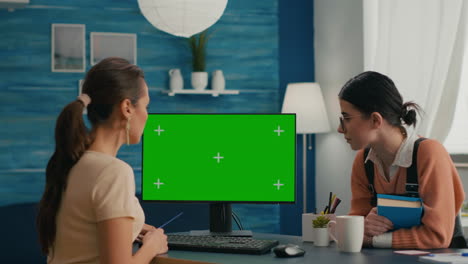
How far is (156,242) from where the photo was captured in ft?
6.47

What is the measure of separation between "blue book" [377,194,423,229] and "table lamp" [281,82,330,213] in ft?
7.97

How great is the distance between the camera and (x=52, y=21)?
15.0 feet

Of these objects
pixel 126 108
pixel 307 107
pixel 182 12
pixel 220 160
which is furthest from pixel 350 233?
pixel 307 107

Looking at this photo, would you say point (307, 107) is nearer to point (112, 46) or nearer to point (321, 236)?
point (112, 46)

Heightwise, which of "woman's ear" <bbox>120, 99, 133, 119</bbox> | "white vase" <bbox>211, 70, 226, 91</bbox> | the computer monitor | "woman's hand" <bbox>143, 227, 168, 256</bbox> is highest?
"white vase" <bbox>211, 70, 226, 91</bbox>

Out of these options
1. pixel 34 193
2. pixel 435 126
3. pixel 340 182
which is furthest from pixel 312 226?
pixel 34 193

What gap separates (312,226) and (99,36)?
2892 millimetres

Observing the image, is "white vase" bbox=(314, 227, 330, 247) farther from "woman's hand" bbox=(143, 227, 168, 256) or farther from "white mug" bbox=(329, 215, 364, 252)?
"woman's hand" bbox=(143, 227, 168, 256)

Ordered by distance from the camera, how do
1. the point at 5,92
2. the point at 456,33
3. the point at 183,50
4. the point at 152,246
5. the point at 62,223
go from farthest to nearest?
the point at 183,50 → the point at 5,92 → the point at 456,33 → the point at 152,246 → the point at 62,223

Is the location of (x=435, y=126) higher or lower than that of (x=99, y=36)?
lower

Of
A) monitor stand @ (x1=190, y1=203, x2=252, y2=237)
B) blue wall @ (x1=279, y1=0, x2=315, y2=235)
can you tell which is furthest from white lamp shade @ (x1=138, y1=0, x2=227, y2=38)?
blue wall @ (x1=279, y1=0, x2=315, y2=235)

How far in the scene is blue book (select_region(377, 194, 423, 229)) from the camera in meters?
2.06

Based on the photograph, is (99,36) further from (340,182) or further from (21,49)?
(340,182)

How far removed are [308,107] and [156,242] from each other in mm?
2715
